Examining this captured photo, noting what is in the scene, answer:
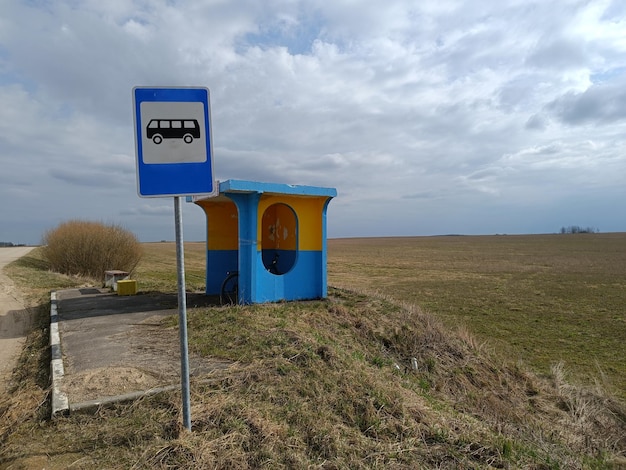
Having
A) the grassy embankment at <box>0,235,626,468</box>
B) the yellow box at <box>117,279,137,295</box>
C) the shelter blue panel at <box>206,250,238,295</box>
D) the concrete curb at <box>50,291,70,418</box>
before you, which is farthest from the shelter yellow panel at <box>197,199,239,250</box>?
the concrete curb at <box>50,291,70,418</box>

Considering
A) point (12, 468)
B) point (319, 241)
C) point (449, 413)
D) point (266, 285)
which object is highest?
point (319, 241)

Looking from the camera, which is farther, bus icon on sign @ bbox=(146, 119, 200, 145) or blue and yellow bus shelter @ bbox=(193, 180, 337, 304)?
blue and yellow bus shelter @ bbox=(193, 180, 337, 304)

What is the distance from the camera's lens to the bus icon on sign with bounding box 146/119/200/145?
3.28 metres

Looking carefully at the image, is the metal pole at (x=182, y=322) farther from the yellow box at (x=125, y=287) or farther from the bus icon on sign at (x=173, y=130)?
the yellow box at (x=125, y=287)

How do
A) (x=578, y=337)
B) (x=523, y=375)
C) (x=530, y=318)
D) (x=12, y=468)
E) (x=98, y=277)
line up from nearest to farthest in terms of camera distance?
(x=12, y=468), (x=523, y=375), (x=578, y=337), (x=530, y=318), (x=98, y=277)

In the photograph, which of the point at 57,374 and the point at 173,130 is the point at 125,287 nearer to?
the point at 57,374

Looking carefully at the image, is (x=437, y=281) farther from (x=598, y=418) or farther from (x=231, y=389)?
(x=231, y=389)

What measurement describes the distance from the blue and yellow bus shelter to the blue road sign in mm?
4697

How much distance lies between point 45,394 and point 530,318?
1357 cm

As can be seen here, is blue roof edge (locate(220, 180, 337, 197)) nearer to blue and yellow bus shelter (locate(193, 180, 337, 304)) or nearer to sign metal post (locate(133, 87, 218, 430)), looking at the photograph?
blue and yellow bus shelter (locate(193, 180, 337, 304))

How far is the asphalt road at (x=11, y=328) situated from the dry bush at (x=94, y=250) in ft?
15.7

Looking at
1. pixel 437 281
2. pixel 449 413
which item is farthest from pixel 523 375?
pixel 437 281

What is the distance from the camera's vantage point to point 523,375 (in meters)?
7.59

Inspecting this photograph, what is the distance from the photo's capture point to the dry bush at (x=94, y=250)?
18.8 metres
